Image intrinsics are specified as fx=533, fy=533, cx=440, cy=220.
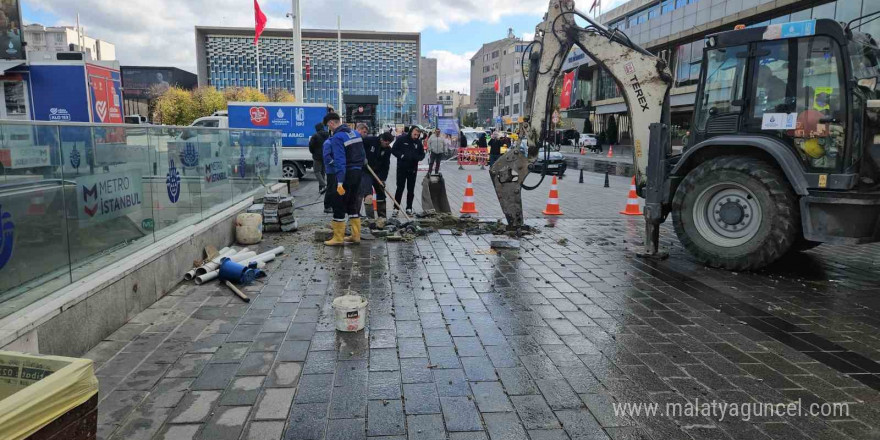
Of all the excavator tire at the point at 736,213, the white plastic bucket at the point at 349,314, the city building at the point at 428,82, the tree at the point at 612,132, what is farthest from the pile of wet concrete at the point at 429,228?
the city building at the point at 428,82

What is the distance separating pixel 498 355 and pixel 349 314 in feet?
4.31

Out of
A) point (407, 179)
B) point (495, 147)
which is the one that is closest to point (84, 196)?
point (407, 179)

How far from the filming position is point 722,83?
275 inches

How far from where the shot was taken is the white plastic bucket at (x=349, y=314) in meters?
A: 4.55

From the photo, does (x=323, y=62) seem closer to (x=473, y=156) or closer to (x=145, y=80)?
(x=145, y=80)

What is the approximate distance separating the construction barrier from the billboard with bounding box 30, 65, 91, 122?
1657 cm

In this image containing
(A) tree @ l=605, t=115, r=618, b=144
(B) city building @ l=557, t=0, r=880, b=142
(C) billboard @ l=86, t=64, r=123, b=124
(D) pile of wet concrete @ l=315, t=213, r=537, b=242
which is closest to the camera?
(D) pile of wet concrete @ l=315, t=213, r=537, b=242

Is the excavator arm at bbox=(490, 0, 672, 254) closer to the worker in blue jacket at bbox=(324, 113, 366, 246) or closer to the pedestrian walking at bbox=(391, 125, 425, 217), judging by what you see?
the worker in blue jacket at bbox=(324, 113, 366, 246)

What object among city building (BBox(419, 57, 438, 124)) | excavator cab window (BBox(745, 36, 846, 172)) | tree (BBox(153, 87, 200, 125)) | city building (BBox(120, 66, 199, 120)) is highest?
city building (BBox(419, 57, 438, 124))

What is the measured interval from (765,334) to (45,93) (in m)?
18.3

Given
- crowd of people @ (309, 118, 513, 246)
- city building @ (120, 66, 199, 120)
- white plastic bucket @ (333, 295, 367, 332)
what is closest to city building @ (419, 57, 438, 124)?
city building @ (120, 66, 199, 120)

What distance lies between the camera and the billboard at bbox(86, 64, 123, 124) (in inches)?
605

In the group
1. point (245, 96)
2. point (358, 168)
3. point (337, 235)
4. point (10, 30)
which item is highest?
point (245, 96)

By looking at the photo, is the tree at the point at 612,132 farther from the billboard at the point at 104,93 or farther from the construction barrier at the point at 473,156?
the billboard at the point at 104,93
